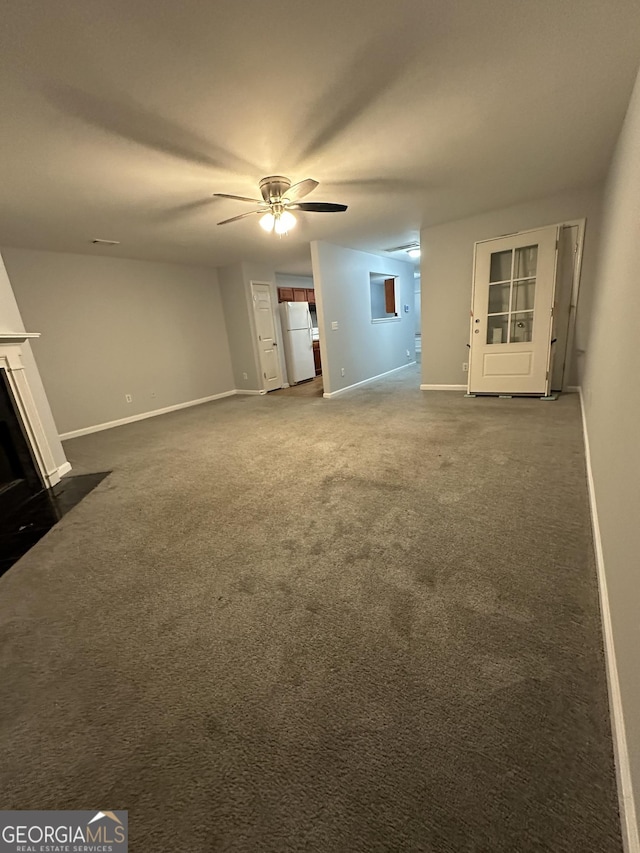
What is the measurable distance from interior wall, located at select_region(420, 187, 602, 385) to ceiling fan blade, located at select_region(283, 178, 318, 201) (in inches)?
112

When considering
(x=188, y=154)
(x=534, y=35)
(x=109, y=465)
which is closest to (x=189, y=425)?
(x=109, y=465)

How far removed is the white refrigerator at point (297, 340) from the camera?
684 centimetres

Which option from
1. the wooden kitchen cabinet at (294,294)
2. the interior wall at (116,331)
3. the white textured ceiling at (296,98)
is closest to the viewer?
the white textured ceiling at (296,98)

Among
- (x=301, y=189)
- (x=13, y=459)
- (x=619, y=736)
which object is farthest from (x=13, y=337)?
(x=619, y=736)

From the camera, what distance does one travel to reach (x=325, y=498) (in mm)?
2332

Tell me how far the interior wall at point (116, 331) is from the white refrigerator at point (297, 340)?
129cm

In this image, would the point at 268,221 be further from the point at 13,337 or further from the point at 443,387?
the point at 443,387

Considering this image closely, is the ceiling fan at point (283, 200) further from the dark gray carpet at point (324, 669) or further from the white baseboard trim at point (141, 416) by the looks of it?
the white baseboard trim at point (141, 416)

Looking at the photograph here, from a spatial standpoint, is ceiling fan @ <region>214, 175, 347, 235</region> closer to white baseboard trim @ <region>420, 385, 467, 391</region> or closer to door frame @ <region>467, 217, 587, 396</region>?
door frame @ <region>467, 217, 587, 396</region>

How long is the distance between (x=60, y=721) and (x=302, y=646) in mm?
809

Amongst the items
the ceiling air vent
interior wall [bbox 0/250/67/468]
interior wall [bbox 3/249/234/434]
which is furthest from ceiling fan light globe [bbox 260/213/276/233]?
the ceiling air vent

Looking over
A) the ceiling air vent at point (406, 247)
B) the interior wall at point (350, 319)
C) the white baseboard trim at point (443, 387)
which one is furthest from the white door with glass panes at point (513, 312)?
the interior wall at point (350, 319)

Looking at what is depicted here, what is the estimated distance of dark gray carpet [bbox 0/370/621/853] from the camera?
812mm

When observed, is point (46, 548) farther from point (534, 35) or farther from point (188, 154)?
point (534, 35)
